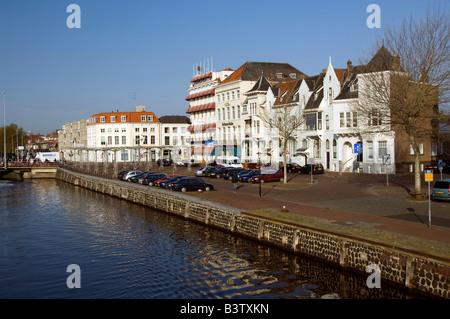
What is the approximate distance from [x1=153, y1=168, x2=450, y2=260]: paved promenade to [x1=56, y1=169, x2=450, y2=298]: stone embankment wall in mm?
581

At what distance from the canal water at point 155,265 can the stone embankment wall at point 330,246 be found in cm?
53

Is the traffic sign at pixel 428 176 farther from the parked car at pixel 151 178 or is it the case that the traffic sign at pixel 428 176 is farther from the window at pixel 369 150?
the parked car at pixel 151 178

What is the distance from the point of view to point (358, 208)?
102ft

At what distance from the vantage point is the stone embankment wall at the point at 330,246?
16786 millimetres

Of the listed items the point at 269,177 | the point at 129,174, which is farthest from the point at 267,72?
the point at 269,177

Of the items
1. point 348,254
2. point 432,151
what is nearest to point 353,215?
point 348,254

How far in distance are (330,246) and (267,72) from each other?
3026 inches

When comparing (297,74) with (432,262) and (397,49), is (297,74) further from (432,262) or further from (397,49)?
(432,262)

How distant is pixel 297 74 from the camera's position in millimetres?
98188

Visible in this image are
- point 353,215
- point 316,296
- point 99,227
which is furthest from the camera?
point 99,227

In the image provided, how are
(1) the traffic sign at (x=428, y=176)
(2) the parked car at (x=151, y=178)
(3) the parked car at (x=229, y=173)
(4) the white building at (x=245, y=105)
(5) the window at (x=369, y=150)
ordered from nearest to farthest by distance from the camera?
(1) the traffic sign at (x=428, y=176) < (2) the parked car at (x=151, y=178) < (5) the window at (x=369, y=150) < (3) the parked car at (x=229, y=173) < (4) the white building at (x=245, y=105)

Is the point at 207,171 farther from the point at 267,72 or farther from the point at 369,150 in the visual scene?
the point at 267,72

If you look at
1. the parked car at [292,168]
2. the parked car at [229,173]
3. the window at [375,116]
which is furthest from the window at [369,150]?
the window at [375,116]

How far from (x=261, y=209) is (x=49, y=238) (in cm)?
1453
